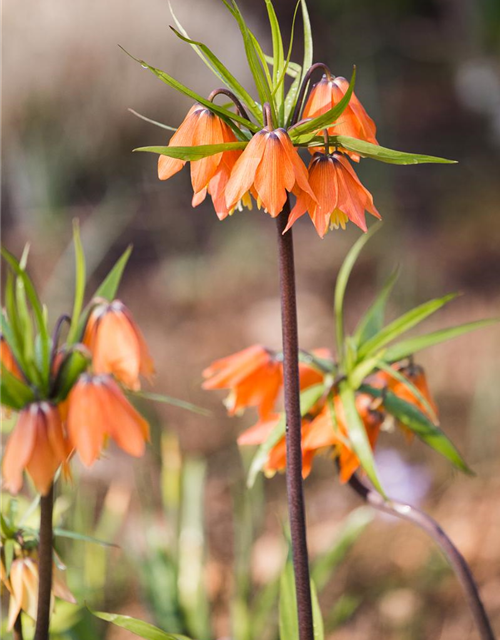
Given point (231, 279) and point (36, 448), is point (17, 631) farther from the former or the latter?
point (231, 279)

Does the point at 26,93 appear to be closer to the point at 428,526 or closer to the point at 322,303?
the point at 322,303

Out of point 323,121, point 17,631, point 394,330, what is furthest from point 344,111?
point 17,631

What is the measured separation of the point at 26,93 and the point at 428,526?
5.02 metres

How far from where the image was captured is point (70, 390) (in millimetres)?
752

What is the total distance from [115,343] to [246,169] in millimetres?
251

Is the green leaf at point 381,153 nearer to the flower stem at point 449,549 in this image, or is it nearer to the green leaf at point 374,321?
the green leaf at point 374,321

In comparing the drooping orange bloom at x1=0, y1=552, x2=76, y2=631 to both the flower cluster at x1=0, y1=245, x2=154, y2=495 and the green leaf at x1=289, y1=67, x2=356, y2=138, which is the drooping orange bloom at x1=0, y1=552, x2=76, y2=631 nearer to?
the flower cluster at x1=0, y1=245, x2=154, y2=495

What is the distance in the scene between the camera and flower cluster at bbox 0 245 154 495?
2.23 feet

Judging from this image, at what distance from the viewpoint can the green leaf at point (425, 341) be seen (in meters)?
0.76

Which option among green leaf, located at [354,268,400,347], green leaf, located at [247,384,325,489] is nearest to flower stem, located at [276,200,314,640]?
green leaf, located at [247,384,325,489]

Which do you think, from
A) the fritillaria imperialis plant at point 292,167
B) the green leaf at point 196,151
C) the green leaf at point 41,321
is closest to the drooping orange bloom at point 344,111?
the fritillaria imperialis plant at point 292,167

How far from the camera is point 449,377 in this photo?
2688mm

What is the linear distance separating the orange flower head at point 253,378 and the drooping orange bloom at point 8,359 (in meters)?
0.24

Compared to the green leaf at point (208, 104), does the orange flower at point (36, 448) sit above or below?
below
